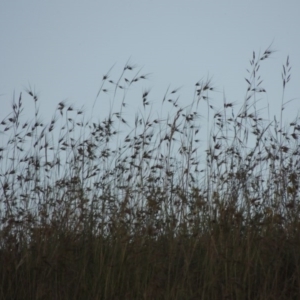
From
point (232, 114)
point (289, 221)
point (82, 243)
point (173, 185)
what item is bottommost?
point (82, 243)

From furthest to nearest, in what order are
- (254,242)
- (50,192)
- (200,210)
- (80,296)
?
(50,192) → (200,210) → (254,242) → (80,296)

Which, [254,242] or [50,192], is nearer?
[254,242]

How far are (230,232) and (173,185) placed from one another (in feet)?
2.55

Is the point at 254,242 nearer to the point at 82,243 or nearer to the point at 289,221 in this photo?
the point at 289,221

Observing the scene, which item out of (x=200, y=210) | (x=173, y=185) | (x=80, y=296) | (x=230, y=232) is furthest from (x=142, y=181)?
(x=80, y=296)

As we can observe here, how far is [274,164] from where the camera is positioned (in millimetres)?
5223

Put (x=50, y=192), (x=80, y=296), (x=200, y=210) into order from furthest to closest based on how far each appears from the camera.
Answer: (x=50, y=192) < (x=200, y=210) < (x=80, y=296)

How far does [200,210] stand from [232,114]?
997 mm

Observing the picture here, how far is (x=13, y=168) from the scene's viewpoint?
17.4ft

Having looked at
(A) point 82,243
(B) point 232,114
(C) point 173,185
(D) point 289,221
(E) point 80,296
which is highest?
(B) point 232,114

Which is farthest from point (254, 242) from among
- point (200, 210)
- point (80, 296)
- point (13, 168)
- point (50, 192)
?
point (13, 168)

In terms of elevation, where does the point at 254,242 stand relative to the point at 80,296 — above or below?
above

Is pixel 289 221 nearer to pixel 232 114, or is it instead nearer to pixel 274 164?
pixel 274 164

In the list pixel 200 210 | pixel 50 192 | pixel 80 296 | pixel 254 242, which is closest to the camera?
pixel 80 296
